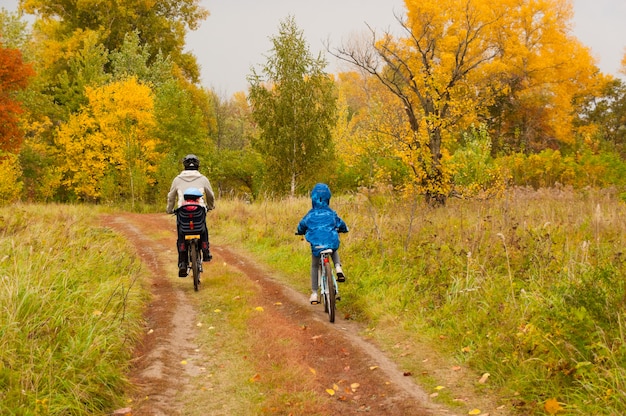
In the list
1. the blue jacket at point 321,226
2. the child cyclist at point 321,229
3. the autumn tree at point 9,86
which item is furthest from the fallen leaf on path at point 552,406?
the autumn tree at point 9,86

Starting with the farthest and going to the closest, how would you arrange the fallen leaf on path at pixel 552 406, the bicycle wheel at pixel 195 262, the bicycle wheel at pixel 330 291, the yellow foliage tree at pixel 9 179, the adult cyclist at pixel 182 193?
1. the yellow foliage tree at pixel 9 179
2. the adult cyclist at pixel 182 193
3. the bicycle wheel at pixel 195 262
4. the bicycle wheel at pixel 330 291
5. the fallen leaf on path at pixel 552 406

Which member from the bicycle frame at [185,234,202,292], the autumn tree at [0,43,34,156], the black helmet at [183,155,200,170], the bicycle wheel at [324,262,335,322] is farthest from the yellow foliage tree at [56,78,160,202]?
the bicycle wheel at [324,262,335,322]

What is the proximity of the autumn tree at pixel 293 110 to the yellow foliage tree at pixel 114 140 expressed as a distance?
8.73 m

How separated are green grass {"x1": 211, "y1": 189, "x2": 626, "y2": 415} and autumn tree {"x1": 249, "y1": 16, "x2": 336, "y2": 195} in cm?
1418

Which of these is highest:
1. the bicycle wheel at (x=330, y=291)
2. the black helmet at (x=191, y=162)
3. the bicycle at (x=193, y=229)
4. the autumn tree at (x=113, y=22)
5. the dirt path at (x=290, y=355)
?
the autumn tree at (x=113, y=22)

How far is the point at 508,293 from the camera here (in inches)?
265

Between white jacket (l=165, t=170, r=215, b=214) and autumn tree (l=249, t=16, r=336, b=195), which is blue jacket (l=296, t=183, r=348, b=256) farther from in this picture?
autumn tree (l=249, t=16, r=336, b=195)

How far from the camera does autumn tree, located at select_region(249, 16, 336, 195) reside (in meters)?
26.3

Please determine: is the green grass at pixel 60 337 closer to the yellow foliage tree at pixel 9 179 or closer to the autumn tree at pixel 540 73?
the yellow foliage tree at pixel 9 179

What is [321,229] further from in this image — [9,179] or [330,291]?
[9,179]

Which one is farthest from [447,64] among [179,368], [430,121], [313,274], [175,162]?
[179,368]

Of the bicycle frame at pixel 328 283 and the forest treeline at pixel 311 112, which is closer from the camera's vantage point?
the bicycle frame at pixel 328 283

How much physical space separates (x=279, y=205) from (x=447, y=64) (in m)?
23.3

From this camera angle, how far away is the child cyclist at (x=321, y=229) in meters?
7.90
